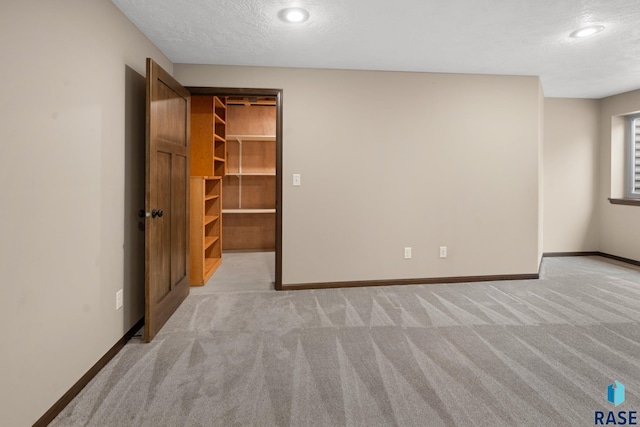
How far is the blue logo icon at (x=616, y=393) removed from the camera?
5.76ft

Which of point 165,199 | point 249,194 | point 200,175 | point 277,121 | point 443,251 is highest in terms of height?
point 277,121

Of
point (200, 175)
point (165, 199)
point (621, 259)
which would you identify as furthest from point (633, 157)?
point (165, 199)

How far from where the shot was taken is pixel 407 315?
2914 mm

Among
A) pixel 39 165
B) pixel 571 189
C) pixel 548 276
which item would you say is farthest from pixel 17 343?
pixel 571 189

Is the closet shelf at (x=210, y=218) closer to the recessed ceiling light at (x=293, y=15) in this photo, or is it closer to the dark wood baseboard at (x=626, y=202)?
the recessed ceiling light at (x=293, y=15)

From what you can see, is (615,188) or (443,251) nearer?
(443,251)

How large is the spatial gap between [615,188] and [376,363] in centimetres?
498

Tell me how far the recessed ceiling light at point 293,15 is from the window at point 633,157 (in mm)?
5043

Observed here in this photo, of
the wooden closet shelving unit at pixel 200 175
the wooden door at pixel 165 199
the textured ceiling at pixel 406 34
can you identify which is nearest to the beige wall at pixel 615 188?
the textured ceiling at pixel 406 34

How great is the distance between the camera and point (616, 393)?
1798 millimetres

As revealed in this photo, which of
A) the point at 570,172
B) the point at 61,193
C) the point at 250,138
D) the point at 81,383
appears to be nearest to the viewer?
the point at 61,193

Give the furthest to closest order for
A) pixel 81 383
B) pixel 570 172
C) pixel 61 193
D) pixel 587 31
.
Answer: pixel 570 172 < pixel 587 31 < pixel 81 383 < pixel 61 193

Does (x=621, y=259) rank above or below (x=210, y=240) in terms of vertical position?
below

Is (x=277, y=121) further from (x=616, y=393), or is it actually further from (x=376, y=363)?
(x=616, y=393)
